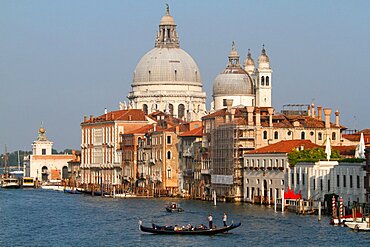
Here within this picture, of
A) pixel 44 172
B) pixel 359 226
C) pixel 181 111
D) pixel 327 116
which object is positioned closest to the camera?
pixel 359 226

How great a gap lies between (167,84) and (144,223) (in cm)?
7128

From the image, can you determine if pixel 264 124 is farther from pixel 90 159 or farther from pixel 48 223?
pixel 90 159

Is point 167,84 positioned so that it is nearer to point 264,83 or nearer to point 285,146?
point 264,83

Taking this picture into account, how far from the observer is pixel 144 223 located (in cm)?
6912

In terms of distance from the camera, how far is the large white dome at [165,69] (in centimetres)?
13950

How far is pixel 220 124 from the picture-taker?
94.2m

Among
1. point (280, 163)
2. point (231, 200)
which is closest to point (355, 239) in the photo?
point (280, 163)

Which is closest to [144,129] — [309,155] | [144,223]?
[309,155]

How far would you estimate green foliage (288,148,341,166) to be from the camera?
75800 millimetres

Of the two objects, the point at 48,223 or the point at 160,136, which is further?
the point at 160,136

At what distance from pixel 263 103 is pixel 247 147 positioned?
39.5 meters

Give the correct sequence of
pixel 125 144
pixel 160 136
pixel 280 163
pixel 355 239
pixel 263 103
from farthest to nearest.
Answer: pixel 263 103 → pixel 125 144 → pixel 160 136 → pixel 280 163 → pixel 355 239

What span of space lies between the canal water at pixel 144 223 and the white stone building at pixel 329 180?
2058mm

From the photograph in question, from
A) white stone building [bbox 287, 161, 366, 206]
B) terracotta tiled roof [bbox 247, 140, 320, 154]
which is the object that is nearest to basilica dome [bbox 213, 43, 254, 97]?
terracotta tiled roof [bbox 247, 140, 320, 154]
